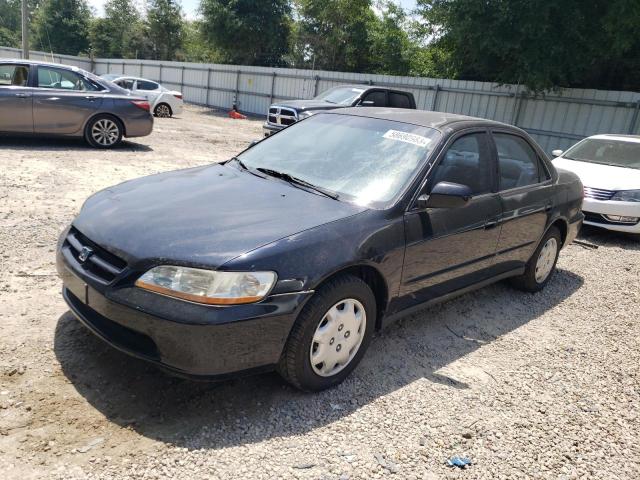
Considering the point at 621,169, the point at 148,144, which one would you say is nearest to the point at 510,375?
the point at 621,169

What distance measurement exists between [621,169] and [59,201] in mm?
8070

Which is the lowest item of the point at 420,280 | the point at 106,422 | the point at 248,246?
the point at 106,422

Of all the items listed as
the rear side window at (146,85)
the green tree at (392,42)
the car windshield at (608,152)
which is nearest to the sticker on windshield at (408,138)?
the car windshield at (608,152)

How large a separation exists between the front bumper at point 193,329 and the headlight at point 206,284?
0.03m

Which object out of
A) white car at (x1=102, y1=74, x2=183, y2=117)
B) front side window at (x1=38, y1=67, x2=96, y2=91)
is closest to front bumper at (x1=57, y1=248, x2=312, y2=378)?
front side window at (x1=38, y1=67, x2=96, y2=91)

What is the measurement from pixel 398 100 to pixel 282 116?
3342 mm

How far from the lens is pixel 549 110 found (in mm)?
16141

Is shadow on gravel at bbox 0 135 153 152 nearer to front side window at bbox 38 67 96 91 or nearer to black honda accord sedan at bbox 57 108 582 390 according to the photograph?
front side window at bbox 38 67 96 91

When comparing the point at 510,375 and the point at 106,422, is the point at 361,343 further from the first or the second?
the point at 106,422

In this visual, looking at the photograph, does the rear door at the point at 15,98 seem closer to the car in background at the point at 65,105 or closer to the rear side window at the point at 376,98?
the car in background at the point at 65,105

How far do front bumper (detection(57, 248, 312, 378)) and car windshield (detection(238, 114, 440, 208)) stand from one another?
3.33 ft

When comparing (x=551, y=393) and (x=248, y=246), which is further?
(x=551, y=393)

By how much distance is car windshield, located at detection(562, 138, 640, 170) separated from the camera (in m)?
8.48

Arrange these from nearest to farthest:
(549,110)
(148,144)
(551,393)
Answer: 1. (551,393)
2. (148,144)
3. (549,110)
